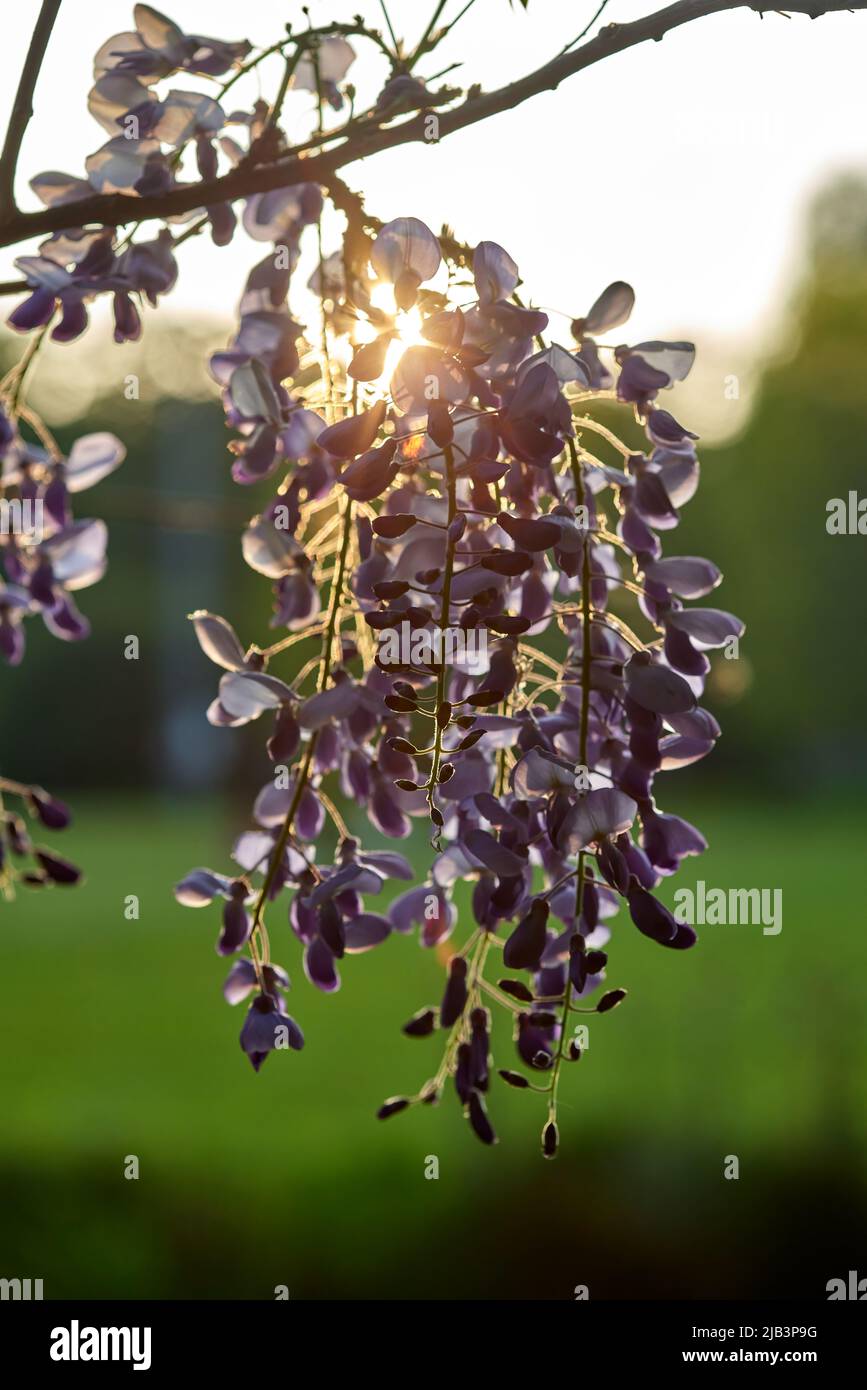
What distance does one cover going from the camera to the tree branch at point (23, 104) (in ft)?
2.72

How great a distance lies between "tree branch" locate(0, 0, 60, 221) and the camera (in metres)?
0.83

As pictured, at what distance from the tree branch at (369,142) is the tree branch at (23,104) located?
2 centimetres

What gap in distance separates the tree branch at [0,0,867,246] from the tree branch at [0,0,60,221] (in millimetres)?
22

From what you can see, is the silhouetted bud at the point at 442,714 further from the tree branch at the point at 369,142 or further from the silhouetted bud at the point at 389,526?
the tree branch at the point at 369,142

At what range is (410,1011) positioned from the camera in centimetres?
927

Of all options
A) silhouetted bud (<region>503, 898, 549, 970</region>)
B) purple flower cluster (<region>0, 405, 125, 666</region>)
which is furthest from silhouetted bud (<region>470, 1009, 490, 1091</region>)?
purple flower cluster (<region>0, 405, 125, 666</region>)

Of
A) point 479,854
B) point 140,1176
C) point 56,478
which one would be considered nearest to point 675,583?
point 479,854

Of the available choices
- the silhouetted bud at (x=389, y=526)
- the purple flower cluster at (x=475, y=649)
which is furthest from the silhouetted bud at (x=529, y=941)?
the silhouetted bud at (x=389, y=526)

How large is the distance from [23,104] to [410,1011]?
875cm

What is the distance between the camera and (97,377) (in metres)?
20.5

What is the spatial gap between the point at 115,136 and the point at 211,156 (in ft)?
0.21

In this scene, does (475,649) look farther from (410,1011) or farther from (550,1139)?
(410,1011)

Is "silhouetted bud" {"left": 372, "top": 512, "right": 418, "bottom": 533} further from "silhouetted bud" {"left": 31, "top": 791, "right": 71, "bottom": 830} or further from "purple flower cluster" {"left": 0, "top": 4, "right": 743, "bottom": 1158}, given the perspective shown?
"silhouetted bud" {"left": 31, "top": 791, "right": 71, "bottom": 830}

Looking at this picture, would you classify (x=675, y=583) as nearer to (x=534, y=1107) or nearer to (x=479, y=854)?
(x=479, y=854)
